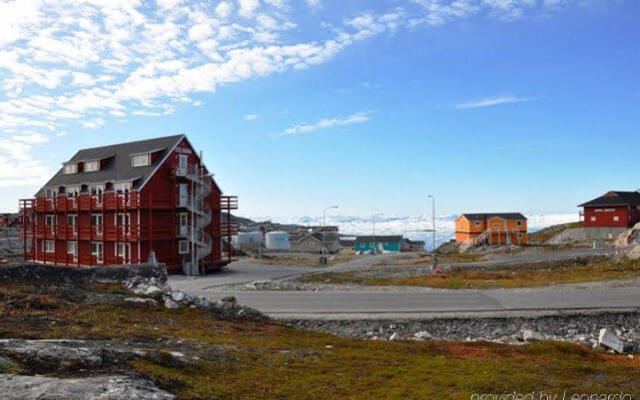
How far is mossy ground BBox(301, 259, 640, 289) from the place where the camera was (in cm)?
3356

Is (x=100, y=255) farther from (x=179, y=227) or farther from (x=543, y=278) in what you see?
(x=543, y=278)

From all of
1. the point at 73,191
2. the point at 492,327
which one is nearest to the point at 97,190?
the point at 73,191

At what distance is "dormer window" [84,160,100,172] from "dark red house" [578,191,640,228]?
75338 mm

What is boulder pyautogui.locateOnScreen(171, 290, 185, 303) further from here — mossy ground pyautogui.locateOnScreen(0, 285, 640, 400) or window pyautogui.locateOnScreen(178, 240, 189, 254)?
window pyautogui.locateOnScreen(178, 240, 189, 254)

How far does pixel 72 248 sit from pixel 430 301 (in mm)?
39908

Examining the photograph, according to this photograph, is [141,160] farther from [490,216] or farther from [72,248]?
[490,216]

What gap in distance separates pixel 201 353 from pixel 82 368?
3451mm

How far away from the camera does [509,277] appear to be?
3897 cm

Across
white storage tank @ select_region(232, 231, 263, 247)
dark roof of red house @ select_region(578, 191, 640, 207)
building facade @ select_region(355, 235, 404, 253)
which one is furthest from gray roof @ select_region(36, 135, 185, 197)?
building facade @ select_region(355, 235, 404, 253)

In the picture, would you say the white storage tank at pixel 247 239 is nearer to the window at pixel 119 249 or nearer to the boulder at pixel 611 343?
the window at pixel 119 249

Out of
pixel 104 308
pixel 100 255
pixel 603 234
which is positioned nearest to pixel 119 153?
pixel 100 255

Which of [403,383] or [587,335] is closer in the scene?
[403,383]

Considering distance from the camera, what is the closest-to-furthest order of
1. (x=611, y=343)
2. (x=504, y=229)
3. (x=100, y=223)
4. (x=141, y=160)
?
(x=611, y=343) → (x=141, y=160) → (x=100, y=223) → (x=504, y=229)

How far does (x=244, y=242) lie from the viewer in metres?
107
